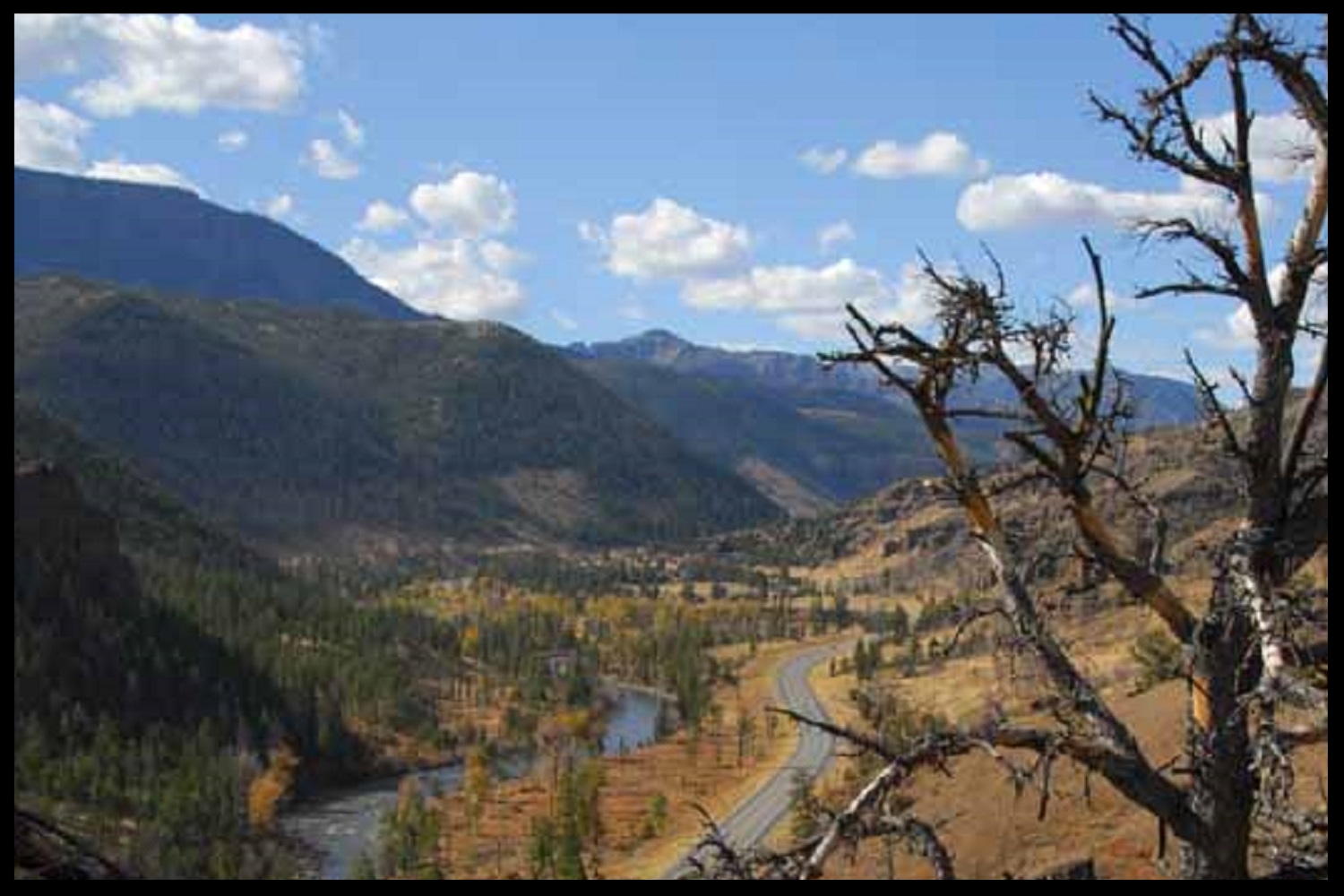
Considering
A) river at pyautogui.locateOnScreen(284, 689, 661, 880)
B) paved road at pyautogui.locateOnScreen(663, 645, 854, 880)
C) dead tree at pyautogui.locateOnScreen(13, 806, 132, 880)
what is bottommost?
river at pyautogui.locateOnScreen(284, 689, 661, 880)

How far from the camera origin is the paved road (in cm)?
7769

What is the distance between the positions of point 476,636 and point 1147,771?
161 m

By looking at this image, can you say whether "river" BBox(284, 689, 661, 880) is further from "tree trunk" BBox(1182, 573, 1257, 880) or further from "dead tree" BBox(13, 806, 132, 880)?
"dead tree" BBox(13, 806, 132, 880)

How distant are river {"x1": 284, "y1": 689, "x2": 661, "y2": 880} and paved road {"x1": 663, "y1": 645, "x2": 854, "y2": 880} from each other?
1444cm

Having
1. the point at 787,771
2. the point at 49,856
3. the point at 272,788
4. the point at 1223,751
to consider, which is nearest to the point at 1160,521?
the point at 1223,751

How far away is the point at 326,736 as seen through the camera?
366ft

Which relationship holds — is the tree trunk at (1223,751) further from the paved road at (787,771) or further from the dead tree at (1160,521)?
the paved road at (787,771)

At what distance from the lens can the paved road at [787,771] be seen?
77688 millimetres

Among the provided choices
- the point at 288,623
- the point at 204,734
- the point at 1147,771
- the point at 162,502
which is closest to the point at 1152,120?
the point at 1147,771

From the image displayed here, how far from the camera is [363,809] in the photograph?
96.8m

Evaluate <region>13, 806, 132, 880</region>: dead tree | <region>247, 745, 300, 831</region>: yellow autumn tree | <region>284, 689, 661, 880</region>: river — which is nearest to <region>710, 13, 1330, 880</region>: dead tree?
<region>13, 806, 132, 880</region>: dead tree

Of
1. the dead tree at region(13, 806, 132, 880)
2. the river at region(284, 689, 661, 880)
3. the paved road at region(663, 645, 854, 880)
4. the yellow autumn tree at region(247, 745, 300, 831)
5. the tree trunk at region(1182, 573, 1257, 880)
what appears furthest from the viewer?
the yellow autumn tree at region(247, 745, 300, 831)

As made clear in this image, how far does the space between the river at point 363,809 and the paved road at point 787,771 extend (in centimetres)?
1444

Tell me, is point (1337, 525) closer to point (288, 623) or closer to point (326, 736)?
point (326, 736)
